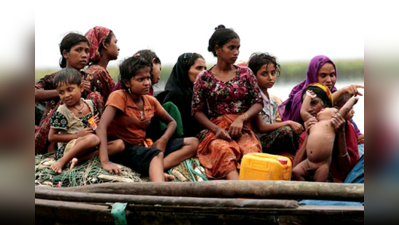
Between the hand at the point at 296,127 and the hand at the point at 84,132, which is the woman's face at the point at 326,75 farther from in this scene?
the hand at the point at 84,132

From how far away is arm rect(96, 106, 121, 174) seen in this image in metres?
4.29

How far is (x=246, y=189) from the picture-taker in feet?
11.3

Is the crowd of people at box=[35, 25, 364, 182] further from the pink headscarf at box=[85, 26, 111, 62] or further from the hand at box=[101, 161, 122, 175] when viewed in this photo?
the pink headscarf at box=[85, 26, 111, 62]

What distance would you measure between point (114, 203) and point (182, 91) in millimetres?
1786

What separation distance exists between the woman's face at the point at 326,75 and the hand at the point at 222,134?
0.95 m

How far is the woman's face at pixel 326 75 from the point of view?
16.4ft

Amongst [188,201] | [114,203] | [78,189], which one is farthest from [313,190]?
[78,189]

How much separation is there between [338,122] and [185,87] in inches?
65.7

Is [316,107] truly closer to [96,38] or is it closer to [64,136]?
[64,136]

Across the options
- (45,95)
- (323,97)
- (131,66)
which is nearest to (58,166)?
(45,95)

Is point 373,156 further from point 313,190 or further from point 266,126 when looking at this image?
point 266,126

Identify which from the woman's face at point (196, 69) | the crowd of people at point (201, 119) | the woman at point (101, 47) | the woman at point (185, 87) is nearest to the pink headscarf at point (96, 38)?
the woman at point (101, 47)

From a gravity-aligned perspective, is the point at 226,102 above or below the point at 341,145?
above

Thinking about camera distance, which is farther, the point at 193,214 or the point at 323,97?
the point at 323,97
